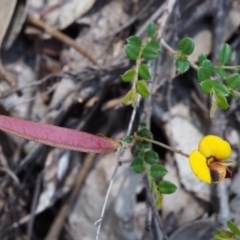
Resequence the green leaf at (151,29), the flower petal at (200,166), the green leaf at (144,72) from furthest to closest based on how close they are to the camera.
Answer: the green leaf at (151,29) < the green leaf at (144,72) < the flower petal at (200,166)

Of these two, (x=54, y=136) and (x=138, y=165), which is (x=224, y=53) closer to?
(x=138, y=165)

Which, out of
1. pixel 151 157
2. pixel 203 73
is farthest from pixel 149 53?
pixel 151 157

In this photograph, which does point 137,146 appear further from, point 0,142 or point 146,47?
point 0,142

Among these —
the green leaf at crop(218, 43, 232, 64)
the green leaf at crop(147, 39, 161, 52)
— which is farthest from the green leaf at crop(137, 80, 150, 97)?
the green leaf at crop(218, 43, 232, 64)

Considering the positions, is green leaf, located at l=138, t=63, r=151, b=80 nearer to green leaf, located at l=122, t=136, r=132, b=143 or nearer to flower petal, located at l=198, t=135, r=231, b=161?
green leaf, located at l=122, t=136, r=132, b=143

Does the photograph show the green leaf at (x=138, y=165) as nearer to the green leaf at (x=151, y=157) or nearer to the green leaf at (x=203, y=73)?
the green leaf at (x=151, y=157)

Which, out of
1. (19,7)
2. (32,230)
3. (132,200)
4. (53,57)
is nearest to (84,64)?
(53,57)

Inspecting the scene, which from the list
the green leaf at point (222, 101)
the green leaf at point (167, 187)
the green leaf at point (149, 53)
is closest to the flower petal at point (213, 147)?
the green leaf at point (222, 101)
